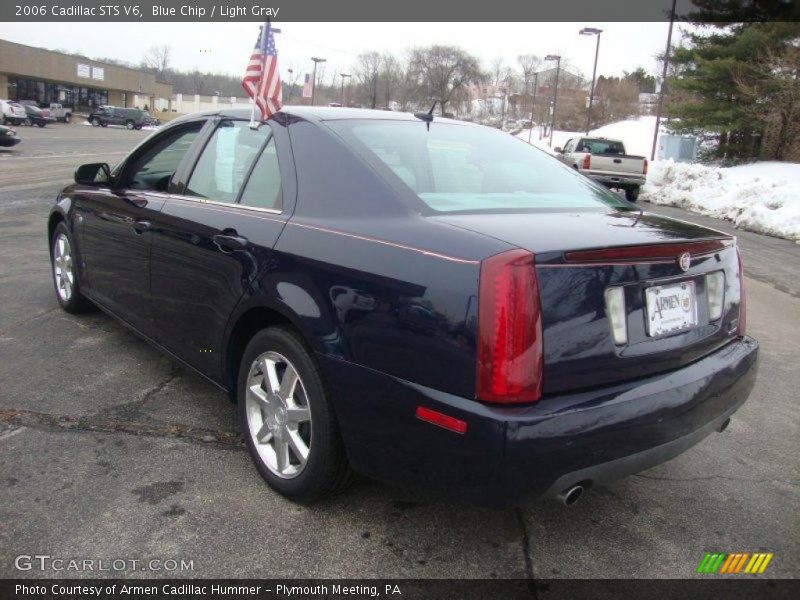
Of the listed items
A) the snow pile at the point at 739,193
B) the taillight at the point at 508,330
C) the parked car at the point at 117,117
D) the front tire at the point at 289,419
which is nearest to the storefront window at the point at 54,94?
the parked car at the point at 117,117

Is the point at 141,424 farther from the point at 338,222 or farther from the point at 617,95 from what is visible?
the point at 617,95

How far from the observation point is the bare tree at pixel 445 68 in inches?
3118

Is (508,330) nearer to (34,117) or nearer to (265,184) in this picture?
(265,184)

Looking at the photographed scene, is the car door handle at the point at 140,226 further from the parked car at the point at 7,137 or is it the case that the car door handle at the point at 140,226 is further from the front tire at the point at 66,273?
the parked car at the point at 7,137

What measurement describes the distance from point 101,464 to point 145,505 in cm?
44

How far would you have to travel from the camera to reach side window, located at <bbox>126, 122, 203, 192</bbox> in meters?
3.74

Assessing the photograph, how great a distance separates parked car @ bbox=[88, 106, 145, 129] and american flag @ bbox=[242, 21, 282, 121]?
57.0 metres

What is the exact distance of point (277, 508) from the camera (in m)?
2.72

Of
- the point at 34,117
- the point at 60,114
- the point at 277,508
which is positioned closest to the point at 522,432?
the point at 277,508

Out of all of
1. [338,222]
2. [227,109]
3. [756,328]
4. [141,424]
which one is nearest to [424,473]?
[338,222]

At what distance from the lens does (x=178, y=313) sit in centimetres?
341

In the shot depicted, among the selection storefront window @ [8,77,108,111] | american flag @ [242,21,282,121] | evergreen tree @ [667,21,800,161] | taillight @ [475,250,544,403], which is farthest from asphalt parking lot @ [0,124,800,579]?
storefront window @ [8,77,108,111]
